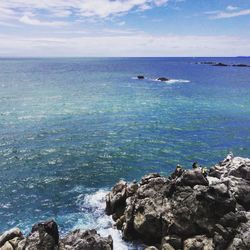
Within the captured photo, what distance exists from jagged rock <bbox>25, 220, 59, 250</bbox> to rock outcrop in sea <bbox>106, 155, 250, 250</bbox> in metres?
8.78

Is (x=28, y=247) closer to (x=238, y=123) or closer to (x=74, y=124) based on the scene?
(x=74, y=124)

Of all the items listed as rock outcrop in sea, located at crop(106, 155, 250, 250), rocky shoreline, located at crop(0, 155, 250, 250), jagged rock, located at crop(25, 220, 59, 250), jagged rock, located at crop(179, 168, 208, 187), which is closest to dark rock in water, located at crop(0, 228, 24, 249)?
rocky shoreline, located at crop(0, 155, 250, 250)

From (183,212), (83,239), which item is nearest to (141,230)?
(183,212)

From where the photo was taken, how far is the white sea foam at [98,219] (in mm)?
35375

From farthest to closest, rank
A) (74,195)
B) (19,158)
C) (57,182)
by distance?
1. (19,158)
2. (57,182)
3. (74,195)

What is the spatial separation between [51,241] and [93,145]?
35.7 meters

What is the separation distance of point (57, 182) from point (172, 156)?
68.0ft

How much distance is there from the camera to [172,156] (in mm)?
58594

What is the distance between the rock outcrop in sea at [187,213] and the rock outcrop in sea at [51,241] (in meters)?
5.41

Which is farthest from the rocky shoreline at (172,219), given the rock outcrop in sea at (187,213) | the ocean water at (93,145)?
the ocean water at (93,145)

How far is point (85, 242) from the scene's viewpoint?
2852cm

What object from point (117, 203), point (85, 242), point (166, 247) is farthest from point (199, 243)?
point (117, 203)

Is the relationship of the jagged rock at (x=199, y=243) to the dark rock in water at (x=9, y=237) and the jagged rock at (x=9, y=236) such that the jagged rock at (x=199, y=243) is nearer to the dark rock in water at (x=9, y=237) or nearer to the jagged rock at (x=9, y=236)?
the dark rock in water at (x=9, y=237)

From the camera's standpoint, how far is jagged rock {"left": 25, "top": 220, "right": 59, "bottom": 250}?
27.8 metres
